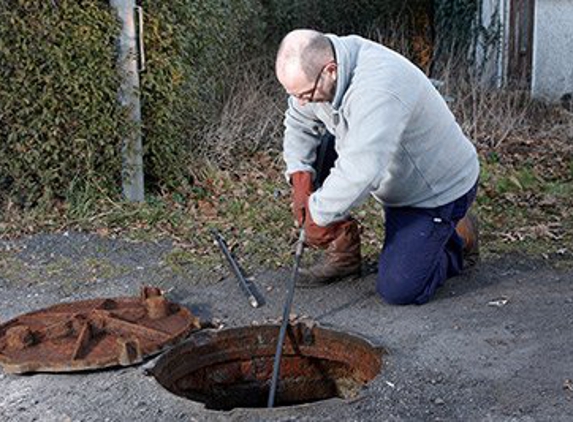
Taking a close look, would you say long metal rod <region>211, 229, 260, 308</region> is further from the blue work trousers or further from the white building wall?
the white building wall

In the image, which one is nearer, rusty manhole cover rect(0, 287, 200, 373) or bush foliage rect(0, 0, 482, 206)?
rusty manhole cover rect(0, 287, 200, 373)

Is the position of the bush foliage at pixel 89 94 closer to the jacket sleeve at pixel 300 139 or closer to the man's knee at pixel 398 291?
the jacket sleeve at pixel 300 139

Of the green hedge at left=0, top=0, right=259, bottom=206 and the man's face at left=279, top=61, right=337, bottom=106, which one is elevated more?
A: the man's face at left=279, top=61, right=337, bottom=106

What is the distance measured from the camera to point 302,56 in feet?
13.3

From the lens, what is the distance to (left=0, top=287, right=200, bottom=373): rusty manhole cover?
406 cm

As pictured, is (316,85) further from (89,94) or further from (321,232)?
(89,94)

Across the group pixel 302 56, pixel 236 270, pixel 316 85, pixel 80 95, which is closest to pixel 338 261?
pixel 236 270

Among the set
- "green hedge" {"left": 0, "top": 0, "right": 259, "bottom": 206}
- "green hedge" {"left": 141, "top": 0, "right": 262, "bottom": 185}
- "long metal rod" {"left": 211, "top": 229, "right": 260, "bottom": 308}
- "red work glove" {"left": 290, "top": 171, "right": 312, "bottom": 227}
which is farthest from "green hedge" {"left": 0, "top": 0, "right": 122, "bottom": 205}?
"red work glove" {"left": 290, "top": 171, "right": 312, "bottom": 227}

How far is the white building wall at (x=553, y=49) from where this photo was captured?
1168 centimetres

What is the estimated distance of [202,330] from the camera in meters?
4.49

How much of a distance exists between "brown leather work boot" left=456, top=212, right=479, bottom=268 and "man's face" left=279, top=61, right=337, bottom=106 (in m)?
1.39

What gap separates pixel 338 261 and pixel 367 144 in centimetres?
118

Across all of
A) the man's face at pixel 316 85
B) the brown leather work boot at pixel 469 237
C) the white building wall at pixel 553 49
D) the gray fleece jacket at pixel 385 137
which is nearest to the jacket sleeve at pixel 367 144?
the gray fleece jacket at pixel 385 137

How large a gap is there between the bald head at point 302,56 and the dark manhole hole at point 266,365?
122 cm
